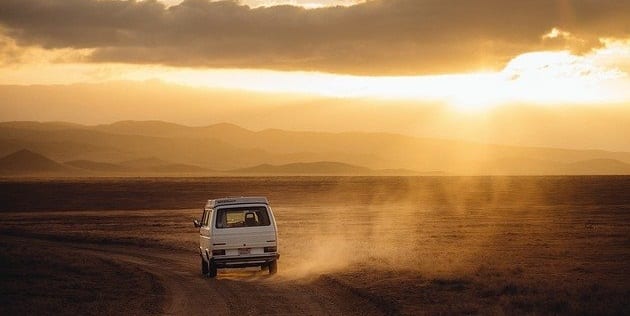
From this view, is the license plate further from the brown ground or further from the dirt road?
the brown ground

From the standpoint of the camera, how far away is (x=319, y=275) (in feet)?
92.1

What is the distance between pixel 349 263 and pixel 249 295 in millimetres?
9281

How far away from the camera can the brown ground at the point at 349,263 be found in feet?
71.0

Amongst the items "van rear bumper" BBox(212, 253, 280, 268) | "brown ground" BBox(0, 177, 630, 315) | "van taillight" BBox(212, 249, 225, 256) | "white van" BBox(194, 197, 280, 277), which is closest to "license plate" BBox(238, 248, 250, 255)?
"white van" BBox(194, 197, 280, 277)

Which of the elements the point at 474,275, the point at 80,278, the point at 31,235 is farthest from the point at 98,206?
the point at 474,275

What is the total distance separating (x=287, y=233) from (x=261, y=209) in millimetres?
22059

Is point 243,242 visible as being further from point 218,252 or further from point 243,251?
point 218,252

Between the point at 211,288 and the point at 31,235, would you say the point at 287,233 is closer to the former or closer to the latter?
the point at 31,235

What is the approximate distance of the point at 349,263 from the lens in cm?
3212

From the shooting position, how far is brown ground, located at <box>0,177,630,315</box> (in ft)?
71.0

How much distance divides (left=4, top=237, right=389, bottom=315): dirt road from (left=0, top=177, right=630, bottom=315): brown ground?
45mm

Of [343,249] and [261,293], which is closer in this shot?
[261,293]

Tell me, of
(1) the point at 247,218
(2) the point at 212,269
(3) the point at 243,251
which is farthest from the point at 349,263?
(2) the point at 212,269

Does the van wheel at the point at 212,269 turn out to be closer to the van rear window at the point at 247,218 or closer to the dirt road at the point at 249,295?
the dirt road at the point at 249,295
